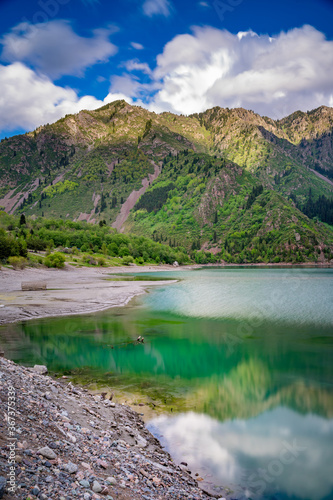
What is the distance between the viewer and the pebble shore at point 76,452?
5.90 meters

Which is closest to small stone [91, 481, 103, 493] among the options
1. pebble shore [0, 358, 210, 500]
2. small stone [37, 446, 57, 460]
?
pebble shore [0, 358, 210, 500]

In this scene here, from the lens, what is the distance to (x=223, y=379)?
1722cm

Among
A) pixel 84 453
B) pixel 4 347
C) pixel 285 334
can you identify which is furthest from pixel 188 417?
pixel 285 334

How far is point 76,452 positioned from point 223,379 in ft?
36.6

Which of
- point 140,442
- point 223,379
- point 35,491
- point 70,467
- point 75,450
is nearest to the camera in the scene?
point 35,491

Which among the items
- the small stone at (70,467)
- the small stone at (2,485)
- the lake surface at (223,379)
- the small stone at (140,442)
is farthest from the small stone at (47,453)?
the lake surface at (223,379)

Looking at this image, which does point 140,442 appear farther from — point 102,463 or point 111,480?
point 111,480

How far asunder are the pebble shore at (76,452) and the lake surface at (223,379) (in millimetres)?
1219

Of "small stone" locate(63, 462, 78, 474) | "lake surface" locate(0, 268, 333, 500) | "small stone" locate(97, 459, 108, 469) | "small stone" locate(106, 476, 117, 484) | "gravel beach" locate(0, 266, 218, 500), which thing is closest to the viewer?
"gravel beach" locate(0, 266, 218, 500)

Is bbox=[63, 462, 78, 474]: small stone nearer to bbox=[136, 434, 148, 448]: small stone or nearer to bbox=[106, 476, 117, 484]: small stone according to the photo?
bbox=[106, 476, 117, 484]: small stone

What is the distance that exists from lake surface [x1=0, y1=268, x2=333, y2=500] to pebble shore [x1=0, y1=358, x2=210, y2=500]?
122cm

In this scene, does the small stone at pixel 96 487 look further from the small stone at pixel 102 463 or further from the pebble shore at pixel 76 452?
the small stone at pixel 102 463

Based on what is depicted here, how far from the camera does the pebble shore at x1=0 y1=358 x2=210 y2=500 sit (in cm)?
590

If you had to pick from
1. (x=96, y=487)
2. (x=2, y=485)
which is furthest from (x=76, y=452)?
(x=2, y=485)
